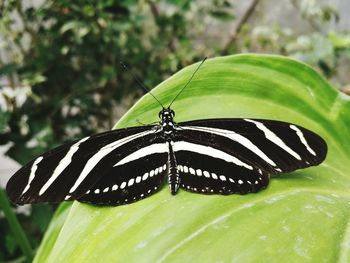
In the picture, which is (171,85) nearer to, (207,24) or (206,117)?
(206,117)

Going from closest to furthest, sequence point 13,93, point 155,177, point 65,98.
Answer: point 155,177 → point 13,93 → point 65,98

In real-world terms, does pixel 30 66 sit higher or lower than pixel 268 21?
higher

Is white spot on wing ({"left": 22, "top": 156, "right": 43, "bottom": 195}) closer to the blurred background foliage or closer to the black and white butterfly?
the black and white butterfly

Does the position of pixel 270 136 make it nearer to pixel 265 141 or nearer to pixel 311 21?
pixel 265 141

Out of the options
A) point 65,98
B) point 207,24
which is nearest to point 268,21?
point 207,24

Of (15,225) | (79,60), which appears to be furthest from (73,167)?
(79,60)

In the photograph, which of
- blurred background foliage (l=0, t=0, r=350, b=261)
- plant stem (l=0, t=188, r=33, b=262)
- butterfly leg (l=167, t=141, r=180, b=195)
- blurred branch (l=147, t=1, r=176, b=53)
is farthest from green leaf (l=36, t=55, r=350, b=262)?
blurred branch (l=147, t=1, r=176, b=53)
